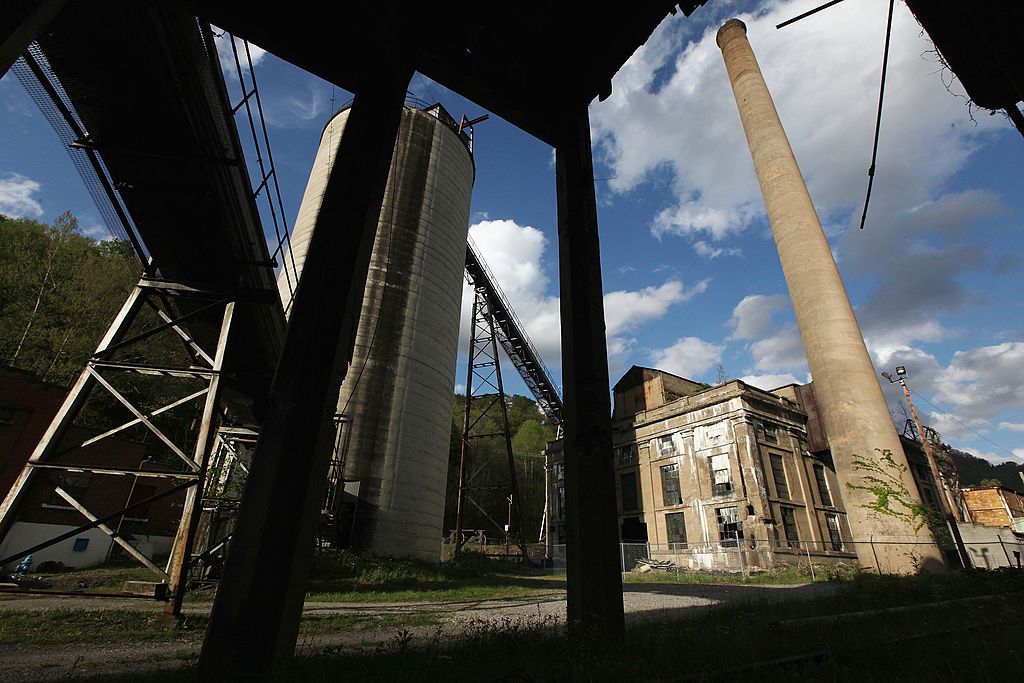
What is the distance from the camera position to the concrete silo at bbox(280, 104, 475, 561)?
13859 millimetres

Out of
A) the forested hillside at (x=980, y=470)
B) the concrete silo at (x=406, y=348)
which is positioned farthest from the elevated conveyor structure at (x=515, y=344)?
the forested hillside at (x=980, y=470)

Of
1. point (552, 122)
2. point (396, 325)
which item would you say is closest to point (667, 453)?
point (396, 325)

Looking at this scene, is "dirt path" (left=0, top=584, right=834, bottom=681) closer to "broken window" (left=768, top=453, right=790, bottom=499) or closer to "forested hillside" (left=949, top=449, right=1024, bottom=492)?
"broken window" (left=768, top=453, right=790, bottom=499)

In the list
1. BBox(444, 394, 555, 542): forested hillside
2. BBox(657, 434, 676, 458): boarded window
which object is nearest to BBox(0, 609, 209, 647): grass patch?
BBox(657, 434, 676, 458): boarded window

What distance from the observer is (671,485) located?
2677cm

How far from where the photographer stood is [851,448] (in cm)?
1462

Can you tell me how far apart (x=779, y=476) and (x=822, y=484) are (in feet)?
14.3

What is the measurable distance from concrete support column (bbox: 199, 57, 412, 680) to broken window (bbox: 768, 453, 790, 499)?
26.7 meters

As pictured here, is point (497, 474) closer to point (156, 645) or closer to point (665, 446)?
point (665, 446)

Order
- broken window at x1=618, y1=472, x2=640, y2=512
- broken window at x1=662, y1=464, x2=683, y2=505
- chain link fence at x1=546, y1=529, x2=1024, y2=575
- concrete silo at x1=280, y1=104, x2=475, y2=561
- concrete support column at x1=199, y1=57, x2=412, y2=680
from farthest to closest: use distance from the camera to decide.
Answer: broken window at x1=618, y1=472, x2=640, y2=512 < broken window at x1=662, y1=464, x2=683, y2=505 < chain link fence at x1=546, y1=529, x2=1024, y2=575 < concrete silo at x1=280, y1=104, x2=475, y2=561 < concrete support column at x1=199, y1=57, x2=412, y2=680

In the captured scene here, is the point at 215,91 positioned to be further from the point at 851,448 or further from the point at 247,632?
the point at 851,448

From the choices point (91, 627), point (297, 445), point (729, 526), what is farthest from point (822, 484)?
point (297, 445)

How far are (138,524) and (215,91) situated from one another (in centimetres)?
1945

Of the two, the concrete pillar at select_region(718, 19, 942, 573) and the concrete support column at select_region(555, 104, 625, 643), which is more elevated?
the concrete pillar at select_region(718, 19, 942, 573)
